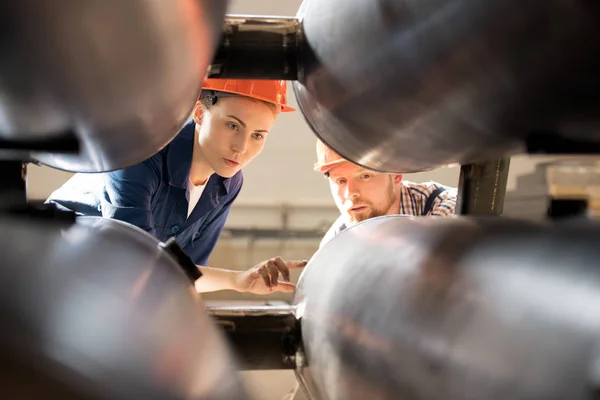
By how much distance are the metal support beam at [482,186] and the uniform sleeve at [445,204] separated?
1.57 ft

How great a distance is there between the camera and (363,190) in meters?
0.91

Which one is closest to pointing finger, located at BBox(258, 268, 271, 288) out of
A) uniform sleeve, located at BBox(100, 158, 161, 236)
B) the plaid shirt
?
uniform sleeve, located at BBox(100, 158, 161, 236)

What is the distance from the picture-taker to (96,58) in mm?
194

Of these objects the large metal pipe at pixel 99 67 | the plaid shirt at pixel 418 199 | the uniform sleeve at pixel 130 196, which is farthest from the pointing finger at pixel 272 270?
the large metal pipe at pixel 99 67

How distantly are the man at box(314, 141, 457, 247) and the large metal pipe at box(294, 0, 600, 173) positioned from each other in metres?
0.58

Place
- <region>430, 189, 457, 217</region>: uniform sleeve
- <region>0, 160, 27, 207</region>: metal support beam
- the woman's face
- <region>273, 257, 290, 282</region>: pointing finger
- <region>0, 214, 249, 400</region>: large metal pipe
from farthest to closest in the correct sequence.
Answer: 1. <region>430, 189, 457, 217</region>: uniform sleeve
2. the woman's face
3. <region>273, 257, 290, 282</region>: pointing finger
4. <region>0, 160, 27, 207</region>: metal support beam
5. <region>0, 214, 249, 400</region>: large metal pipe

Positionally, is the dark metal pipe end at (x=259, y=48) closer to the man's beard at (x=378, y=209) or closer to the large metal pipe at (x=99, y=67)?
the large metal pipe at (x=99, y=67)

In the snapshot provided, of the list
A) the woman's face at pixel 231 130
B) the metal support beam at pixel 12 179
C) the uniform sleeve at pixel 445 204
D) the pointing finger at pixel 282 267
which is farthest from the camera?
the uniform sleeve at pixel 445 204

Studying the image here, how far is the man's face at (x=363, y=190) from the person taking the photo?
91cm

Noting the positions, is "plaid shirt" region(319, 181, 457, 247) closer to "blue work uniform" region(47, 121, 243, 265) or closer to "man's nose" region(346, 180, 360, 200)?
"man's nose" region(346, 180, 360, 200)

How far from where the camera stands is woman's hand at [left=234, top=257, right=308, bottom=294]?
0.62 m

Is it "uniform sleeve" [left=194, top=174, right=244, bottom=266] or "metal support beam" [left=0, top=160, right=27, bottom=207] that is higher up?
"metal support beam" [left=0, top=160, right=27, bottom=207]

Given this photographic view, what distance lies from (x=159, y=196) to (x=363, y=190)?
12.5 inches

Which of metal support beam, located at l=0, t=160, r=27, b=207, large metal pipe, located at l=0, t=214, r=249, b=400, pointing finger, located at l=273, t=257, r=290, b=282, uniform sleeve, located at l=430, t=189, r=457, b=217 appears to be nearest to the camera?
large metal pipe, located at l=0, t=214, r=249, b=400
